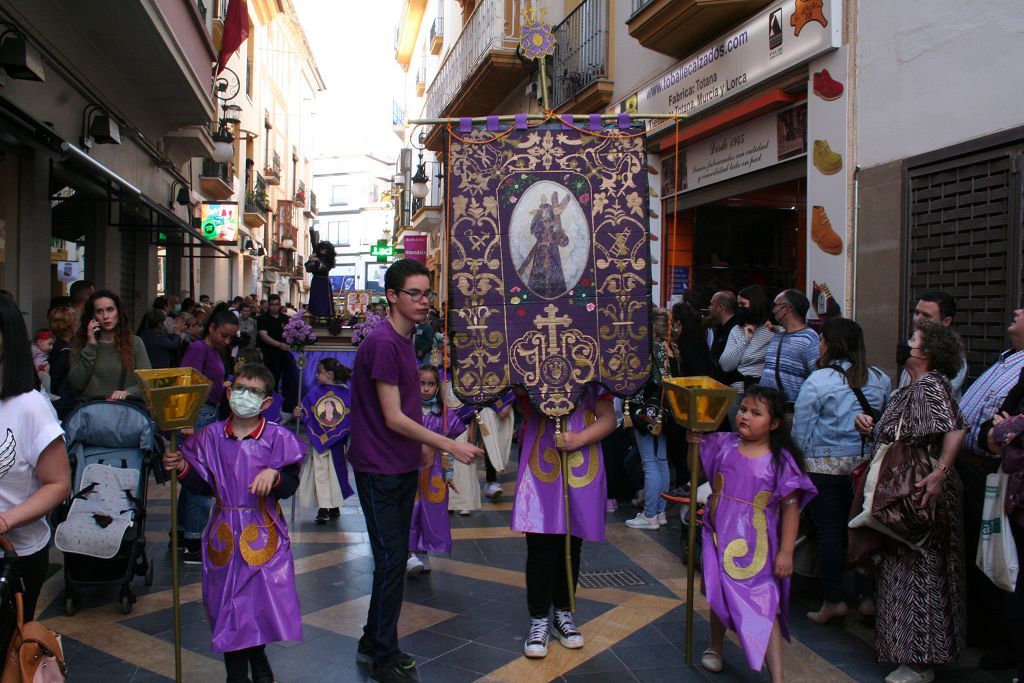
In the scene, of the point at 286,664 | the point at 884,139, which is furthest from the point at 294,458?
the point at 884,139

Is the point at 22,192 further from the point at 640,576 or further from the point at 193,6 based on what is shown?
the point at 640,576

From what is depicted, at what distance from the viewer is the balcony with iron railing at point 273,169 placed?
107 ft

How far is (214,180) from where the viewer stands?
2034 centimetres

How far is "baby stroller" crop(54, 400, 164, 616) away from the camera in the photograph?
16.5 feet

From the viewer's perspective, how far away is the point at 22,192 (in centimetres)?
930

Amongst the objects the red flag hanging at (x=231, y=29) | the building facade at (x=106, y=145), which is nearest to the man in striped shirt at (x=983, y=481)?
the building facade at (x=106, y=145)

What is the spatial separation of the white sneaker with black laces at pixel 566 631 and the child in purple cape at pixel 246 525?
143 cm

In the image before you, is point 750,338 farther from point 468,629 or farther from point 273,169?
point 273,169

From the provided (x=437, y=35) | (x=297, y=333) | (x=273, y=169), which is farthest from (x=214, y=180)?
(x=273, y=169)

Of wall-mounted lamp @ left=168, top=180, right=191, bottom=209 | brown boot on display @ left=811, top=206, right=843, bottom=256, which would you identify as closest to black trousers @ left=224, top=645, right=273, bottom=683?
brown boot on display @ left=811, top=206, right=843, bottom=256

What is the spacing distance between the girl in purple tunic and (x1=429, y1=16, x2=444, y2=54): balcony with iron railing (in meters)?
25.2

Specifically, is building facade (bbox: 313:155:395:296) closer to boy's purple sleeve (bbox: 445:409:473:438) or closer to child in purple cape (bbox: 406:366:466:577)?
child in purple cape (bbox: 406:366:466:577)

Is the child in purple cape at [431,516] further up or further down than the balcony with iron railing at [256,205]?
further down

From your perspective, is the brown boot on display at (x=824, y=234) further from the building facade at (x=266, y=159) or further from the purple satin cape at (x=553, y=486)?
the building facade at (x=266, y=159)
